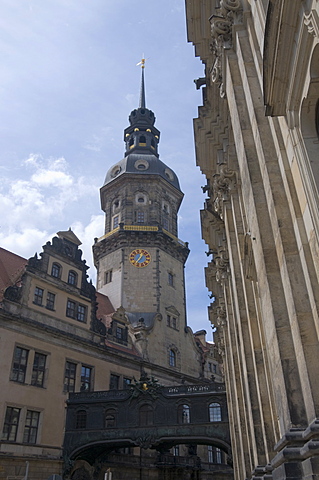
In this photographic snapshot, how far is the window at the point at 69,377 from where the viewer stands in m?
29.4

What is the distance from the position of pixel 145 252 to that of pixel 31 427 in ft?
74.3

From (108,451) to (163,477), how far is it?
771cm

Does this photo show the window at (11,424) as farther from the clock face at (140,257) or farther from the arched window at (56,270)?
the clock face at (140,257)

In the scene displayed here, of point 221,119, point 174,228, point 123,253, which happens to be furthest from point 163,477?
point 221,119

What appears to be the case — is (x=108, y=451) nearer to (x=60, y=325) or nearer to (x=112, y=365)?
(x=112, y=365)

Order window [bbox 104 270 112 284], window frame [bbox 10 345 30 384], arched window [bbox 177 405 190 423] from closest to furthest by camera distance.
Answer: window frame [bbox 10 345 30 384], arched window [bbox 177 405 190 423], window [bbox 104 270 112 284]

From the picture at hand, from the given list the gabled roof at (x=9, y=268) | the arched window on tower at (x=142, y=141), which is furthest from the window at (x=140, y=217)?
the gabled roof at (x=9, y=268)

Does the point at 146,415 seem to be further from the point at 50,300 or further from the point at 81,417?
the point at 50,300

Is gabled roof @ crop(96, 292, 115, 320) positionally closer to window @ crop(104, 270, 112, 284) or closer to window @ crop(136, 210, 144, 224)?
window @ crop(104, 270, 112, 284)

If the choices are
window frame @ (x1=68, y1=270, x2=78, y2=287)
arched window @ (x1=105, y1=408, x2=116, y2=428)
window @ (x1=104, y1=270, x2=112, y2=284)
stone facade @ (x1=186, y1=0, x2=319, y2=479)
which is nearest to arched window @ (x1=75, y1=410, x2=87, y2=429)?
arched window @ (x1=105, y1=408, x2=116, y2=428)

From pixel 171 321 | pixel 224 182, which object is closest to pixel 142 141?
pixel 171 321

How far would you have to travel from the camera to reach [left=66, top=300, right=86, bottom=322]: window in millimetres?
31562

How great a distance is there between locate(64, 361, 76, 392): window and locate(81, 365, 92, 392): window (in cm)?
88

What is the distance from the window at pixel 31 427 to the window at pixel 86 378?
4.48 metres
